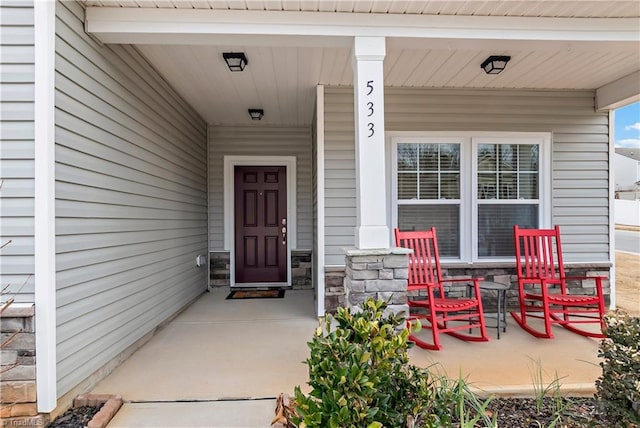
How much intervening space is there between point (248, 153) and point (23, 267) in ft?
11.5

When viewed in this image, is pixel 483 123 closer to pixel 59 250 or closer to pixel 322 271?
pixel 322 271

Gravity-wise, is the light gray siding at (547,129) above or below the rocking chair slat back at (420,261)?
above

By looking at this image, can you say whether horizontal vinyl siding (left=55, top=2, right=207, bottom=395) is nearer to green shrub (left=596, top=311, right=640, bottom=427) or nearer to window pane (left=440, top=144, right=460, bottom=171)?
green shrub (left=596, top=311, right=640, bottom=427)

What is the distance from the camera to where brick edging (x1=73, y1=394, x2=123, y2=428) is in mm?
1850

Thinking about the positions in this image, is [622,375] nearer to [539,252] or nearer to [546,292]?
[546,292]

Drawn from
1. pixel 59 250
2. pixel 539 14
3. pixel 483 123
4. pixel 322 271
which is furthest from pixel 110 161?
pixel 483 123

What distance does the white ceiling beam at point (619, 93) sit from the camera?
3.52 meters

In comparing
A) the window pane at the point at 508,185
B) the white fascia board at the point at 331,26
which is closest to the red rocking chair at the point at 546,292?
the window pane at the point at 508,185

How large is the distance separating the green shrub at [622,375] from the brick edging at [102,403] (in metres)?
2.46

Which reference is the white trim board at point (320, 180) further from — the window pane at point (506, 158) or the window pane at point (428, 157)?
the window pane at point (506, 158)

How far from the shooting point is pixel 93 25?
7.62 ft

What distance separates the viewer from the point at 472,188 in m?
3.95

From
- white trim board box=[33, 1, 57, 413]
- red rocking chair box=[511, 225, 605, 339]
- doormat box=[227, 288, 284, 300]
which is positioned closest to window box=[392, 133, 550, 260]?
red rocking chair box=[511, 225, 605, 339]

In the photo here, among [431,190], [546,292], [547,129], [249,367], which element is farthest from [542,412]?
[547,129]
